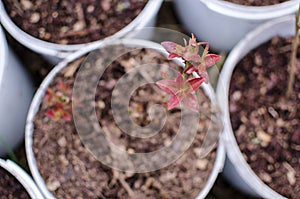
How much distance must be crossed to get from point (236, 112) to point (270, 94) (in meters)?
0.11

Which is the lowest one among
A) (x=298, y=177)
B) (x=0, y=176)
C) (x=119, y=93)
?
(x=298, y=177)

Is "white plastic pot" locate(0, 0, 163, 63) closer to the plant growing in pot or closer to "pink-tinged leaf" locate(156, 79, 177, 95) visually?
the plant growing in pot

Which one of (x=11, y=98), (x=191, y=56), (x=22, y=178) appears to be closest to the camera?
(x=191, y=56)

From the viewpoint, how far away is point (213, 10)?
1.15 meters

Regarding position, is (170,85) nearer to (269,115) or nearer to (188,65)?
(188,65)

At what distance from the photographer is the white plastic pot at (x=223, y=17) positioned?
3.69 ft

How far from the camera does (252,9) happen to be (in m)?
1.12

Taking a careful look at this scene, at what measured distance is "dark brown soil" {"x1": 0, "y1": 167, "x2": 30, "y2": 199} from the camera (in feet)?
3.68

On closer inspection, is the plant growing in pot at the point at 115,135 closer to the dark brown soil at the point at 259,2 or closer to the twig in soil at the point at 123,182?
the twig in soil at the point at 123,182

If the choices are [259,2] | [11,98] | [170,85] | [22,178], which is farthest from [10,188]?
[259,2]

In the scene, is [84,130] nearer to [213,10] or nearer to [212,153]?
[212,153]

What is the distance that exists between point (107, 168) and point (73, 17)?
1.39 ft

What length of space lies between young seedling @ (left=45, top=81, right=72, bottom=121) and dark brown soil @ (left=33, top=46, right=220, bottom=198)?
25 millimetres

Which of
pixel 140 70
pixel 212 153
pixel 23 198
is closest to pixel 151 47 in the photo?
pixel 140 70
